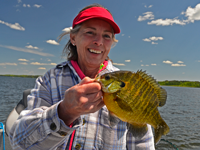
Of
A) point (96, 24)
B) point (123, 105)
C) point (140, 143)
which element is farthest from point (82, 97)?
point (140, 143)

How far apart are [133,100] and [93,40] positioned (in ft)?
3.85

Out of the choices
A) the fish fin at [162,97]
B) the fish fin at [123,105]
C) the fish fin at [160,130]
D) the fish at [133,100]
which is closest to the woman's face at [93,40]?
the fish at [133,100]

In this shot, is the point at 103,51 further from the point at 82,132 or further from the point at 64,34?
the point at 82,132

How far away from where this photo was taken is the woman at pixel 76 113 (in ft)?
5.47

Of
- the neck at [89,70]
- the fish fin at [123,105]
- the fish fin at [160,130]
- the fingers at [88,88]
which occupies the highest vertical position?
the neck at [89,70]

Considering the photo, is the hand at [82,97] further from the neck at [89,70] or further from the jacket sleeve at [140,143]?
the jacket sleeve at [140,143]

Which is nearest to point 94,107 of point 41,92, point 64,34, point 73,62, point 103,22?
point 41,92

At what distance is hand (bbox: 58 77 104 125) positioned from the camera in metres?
1.39

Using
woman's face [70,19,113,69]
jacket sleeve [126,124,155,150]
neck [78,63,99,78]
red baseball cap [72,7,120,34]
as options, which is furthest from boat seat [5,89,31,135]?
jacket sleeve [126,124,155,150]

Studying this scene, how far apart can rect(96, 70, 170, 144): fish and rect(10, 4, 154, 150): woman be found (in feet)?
0.45

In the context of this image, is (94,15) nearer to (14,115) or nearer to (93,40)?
(93,40)

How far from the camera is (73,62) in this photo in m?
2.60

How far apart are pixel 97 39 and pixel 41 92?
1.20 metres

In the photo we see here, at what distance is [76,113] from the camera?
1.54 m
